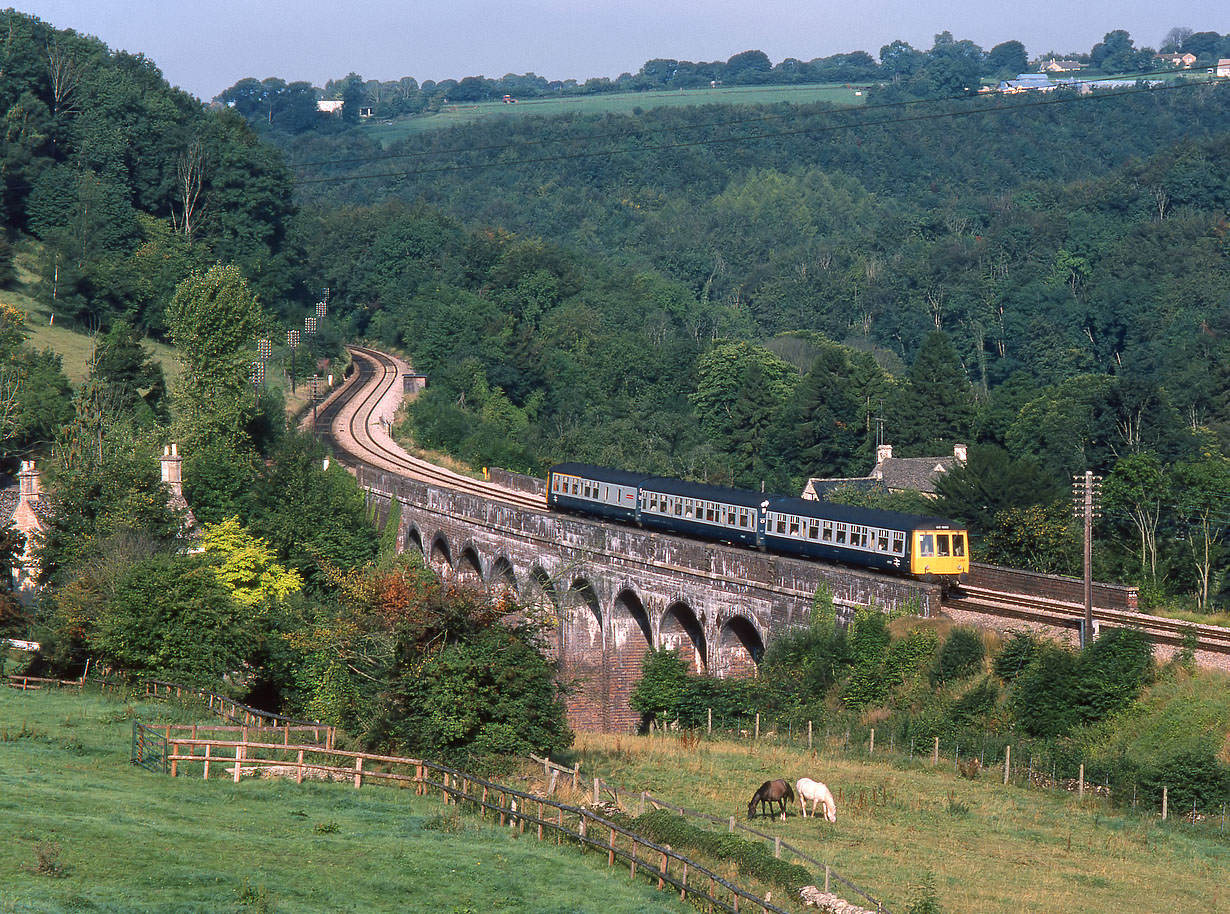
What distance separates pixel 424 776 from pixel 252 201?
105 meters

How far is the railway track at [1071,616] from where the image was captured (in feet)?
138

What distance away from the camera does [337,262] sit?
159875 mm

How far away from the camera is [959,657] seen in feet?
145

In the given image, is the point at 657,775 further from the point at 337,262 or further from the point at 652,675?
the point at 337,262

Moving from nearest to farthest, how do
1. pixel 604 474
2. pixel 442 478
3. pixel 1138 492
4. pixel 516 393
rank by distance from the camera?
pixel 1138 492
pixel 604 474
pixel 442 478
pixel 516 393

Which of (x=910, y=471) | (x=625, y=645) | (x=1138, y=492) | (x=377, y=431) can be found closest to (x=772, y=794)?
(x=625, y=645)

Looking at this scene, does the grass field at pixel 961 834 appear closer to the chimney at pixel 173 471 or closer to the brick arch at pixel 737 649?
the brick arch at pixel 737 649

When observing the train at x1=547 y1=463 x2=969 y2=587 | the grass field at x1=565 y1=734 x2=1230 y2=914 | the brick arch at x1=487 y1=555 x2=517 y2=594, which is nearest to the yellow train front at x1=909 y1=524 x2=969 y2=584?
the train at x1=547 y1=463 x2=969 y2=587

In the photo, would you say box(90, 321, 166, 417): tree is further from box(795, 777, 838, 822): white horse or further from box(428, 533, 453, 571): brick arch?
box(795, 777, 838, 822): white horse

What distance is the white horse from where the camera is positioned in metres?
34.3

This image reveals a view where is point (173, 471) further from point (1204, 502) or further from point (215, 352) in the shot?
point (1204, 502)

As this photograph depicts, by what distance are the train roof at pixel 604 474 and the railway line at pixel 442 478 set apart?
2613mm

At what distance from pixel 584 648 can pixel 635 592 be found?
382cm

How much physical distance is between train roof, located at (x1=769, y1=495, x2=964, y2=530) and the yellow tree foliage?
17881mm
